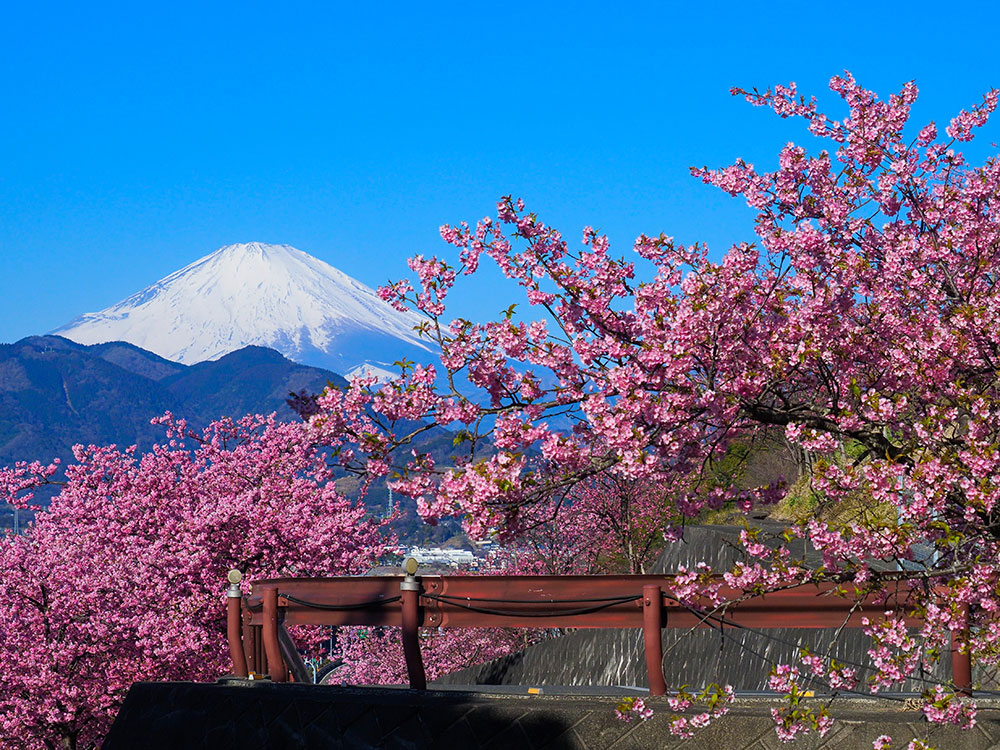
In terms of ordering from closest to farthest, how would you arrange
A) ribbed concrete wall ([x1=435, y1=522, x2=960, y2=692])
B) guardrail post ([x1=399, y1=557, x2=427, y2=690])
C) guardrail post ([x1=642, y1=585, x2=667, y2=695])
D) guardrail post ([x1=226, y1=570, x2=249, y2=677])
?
guardrail post ([x1=642, y1=585, x2=667, y2=695]) < guardrail post ([x1=399, y1=557, x2=427, y2=690]) < guardrail post ([x1=226, y1=570, x2=249, y2=677]) < ribbed concrete wall ([x1=435, y1=522, x2=960, y2=692])

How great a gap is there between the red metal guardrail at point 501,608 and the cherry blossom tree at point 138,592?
843 centimetres

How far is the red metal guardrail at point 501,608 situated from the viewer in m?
9.16

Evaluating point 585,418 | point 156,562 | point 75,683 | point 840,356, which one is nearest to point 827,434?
point 840,356

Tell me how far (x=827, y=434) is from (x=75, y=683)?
17.0 metres

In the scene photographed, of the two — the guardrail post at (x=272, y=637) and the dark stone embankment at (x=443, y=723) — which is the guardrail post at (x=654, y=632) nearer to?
the dark stone embankment at (x=443, y=723)

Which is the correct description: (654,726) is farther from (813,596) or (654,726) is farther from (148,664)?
(148,664)

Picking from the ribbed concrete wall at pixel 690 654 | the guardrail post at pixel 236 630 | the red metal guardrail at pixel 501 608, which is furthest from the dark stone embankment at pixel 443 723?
the ribbed concrete wall at pixel 690 654

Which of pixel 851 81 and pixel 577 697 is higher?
pixel 851 81

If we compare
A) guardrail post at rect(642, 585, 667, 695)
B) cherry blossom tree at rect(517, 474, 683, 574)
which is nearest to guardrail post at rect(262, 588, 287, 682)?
guardrail post at rect(642, 585, 667, 695)

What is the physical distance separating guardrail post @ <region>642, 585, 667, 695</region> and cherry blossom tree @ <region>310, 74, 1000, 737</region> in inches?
57.2

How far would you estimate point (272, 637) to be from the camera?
35.4 ft

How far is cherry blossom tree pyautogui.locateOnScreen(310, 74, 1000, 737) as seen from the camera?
6312 millimetres

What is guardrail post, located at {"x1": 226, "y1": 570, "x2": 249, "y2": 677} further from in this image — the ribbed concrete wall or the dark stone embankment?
the ribbed concrete wall

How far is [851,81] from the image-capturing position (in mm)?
9273
